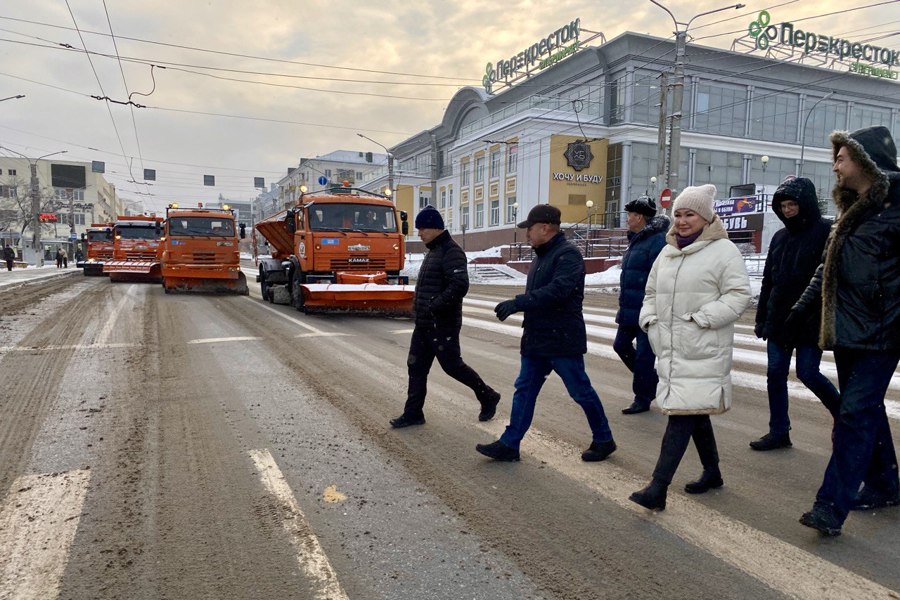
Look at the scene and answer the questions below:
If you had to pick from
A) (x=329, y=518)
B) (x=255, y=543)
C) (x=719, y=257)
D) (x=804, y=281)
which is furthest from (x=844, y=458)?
(x=255, y=543)

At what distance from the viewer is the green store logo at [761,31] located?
146 feet

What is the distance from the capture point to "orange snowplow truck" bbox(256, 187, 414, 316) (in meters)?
12.1

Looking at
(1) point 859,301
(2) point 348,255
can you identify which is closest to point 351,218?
(2) point 348,255

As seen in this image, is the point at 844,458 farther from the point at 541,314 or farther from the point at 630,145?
the point at 630,145

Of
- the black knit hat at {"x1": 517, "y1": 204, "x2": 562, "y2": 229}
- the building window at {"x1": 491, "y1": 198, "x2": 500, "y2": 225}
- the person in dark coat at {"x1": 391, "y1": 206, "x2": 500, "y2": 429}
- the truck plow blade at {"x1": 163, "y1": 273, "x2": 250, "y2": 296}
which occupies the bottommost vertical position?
the truck plow blade at {"x1": 163, "y1": 273, "x2": 250, "y2": 296}

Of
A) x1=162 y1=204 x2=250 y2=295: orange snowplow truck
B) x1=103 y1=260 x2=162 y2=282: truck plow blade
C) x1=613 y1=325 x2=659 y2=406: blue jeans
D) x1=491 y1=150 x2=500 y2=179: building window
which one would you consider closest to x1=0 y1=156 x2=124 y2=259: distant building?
x1=491 y1=150 x2=500 y2=179: building window

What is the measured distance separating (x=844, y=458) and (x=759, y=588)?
0.92 m

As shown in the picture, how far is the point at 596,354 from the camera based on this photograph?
8438 millimetres

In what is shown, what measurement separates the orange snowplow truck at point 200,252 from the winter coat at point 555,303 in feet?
51.9

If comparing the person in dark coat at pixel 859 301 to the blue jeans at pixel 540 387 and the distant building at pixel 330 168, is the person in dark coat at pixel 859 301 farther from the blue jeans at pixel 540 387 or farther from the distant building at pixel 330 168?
the distant building at pixel 330 168

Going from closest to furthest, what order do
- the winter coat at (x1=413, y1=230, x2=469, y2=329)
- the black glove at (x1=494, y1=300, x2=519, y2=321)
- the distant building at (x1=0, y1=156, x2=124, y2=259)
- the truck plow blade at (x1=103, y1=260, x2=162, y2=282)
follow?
the black glove at (x1=494, y1=300, x2=519, y2=321)
the winter coat at (x1=413, y1=230, x2=469, y2=329)
the truck plow blade at (x1=103, y1=260, x2=162, y2=282)
the distant building at (x1=0, y1=156, x2=124, y2=259)

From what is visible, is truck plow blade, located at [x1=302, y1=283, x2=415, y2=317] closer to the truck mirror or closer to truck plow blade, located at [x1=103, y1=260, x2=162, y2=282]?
the truck mirror

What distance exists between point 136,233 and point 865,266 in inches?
1063

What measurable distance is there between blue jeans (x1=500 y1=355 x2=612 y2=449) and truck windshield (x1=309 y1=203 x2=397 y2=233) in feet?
31.0
